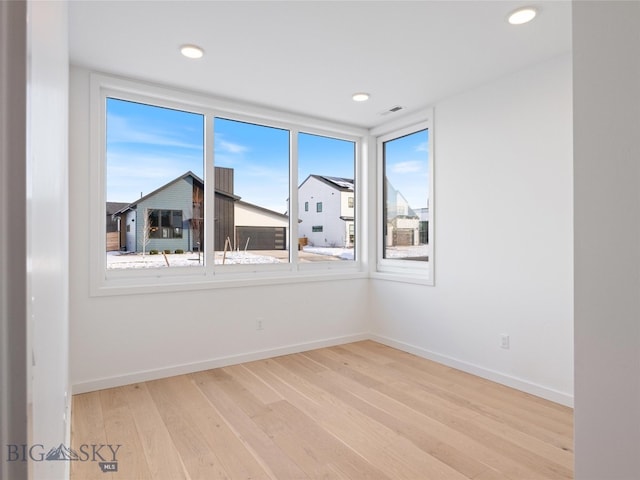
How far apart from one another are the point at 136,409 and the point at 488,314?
9.60 feet

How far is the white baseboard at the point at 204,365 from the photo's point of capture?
302cm

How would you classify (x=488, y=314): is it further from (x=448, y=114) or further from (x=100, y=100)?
(x=100, y=100)

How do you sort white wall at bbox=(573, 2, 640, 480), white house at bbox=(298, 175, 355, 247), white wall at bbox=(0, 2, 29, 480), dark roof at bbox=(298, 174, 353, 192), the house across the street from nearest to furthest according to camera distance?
white wall at bbox=(0, 2, 29, 480) < white wall at bbox=(573, 2, 640, 480) < the house across the street < white house at bbox=(298, 175, 355, 247) < dark roof at bbox=(298, 174, 353, 192)

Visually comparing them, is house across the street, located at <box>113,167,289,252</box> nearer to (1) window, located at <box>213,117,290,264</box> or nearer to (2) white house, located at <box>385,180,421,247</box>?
(1) window, located at <box>213,117,290,264</box>

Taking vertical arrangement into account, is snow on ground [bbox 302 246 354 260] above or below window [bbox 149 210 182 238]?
below

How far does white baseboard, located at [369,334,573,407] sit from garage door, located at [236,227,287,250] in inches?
66.2

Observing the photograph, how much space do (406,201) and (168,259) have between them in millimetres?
2628

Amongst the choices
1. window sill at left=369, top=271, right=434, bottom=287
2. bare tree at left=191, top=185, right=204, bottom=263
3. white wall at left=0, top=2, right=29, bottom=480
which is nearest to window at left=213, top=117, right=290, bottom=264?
bare tree at left=191, top=185, right=204, bottom=263

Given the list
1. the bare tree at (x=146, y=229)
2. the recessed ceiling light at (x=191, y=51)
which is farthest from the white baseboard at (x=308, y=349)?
the recessed ceiling light at (x=191, y=51)

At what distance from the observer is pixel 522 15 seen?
229cm

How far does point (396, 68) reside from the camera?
3.00 meters

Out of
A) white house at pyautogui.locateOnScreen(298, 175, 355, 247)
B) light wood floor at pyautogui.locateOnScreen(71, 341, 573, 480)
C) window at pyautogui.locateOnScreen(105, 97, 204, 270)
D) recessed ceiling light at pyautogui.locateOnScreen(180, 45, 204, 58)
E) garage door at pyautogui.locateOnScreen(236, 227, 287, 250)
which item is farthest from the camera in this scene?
white house at pyautogui.locateOnScreen(298, 175, 355, 247)

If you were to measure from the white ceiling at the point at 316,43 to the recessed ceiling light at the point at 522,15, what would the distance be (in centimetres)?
4

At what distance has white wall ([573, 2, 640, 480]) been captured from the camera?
0.90 m
